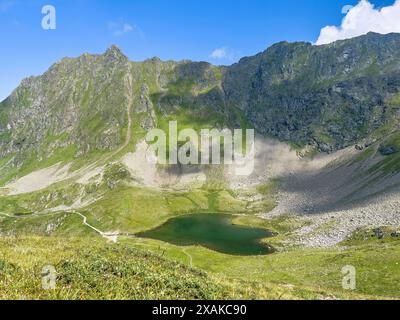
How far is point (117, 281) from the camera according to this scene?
62.4 ft

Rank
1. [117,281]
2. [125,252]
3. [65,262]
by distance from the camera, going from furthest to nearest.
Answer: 1. [125,252]
2. [65,262]
3. [117,281]

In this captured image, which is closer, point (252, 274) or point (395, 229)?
point (252, 274)

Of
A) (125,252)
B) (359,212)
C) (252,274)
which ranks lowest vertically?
(252,274)

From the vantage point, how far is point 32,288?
1639cm

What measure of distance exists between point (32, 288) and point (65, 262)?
4950 millimetres

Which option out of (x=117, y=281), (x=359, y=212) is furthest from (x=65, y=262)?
(x=359, y=212)
